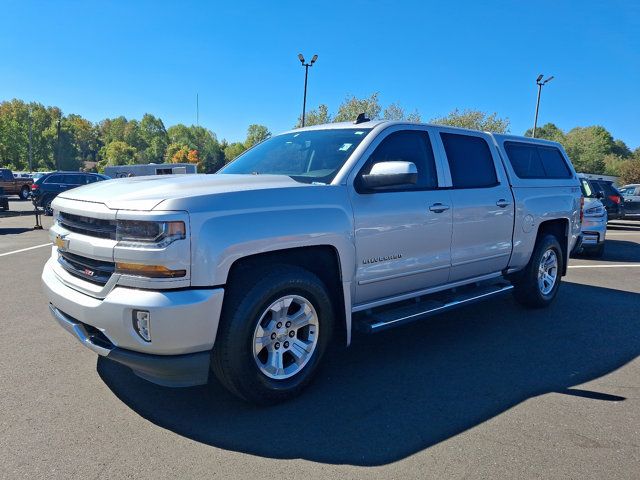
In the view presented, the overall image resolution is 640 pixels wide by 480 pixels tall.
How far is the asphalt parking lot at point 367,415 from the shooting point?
2621 millimetres

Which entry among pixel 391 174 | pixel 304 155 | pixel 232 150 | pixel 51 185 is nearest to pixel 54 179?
pixel 51 185

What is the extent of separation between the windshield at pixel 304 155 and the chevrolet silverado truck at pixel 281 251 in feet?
0.06

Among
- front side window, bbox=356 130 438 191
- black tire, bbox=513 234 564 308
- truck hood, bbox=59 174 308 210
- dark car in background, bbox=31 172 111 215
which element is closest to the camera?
truck hood, bbox=59 174 308 210

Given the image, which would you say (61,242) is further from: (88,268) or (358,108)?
(358,108)

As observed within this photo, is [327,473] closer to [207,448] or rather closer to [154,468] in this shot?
[207,448]

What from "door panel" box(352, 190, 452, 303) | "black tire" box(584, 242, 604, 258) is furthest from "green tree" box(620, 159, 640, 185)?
"door panel" box(352, 190, 452, 303)

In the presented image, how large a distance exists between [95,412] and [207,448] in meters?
0.93

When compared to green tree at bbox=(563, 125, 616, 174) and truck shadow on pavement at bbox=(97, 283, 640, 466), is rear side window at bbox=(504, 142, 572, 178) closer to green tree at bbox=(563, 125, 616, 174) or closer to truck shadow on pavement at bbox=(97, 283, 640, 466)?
truck shadow on pavement at bbox=(97, 283, 640, 466)

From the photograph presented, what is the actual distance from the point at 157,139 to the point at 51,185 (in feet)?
333

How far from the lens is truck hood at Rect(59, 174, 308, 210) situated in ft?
9.34

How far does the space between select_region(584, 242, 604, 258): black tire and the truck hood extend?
9012 millimetres

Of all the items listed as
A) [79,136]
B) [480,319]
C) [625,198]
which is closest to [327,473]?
[480,319]

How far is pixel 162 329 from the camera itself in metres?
2.68

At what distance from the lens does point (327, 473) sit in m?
2.55
